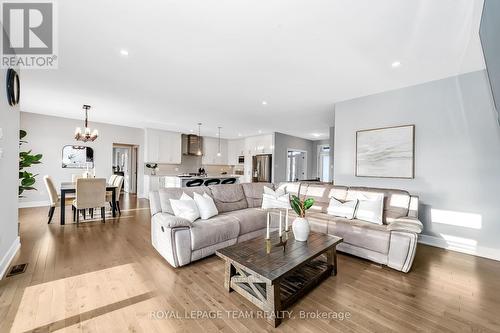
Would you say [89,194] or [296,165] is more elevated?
[296,165]

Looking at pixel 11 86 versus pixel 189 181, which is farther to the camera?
pixel 189 181

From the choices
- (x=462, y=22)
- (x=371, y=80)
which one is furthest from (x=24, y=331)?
(x=371, y=80)

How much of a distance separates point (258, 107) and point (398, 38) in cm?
302

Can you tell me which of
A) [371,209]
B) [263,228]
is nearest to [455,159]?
[371,209]

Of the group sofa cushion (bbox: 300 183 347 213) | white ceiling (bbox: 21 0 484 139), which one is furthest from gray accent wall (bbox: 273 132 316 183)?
sofa cushion (bbox: 300 183 347 213)

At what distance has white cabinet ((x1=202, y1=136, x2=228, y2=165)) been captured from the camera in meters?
9.46

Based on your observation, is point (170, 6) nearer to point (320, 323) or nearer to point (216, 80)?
point (216, 80)

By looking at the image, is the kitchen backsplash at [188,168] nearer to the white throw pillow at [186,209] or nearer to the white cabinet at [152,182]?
the white cabinet at [152,182]

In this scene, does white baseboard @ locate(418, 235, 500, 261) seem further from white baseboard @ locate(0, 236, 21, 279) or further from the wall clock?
the wall clock

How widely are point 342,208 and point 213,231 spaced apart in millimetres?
2032

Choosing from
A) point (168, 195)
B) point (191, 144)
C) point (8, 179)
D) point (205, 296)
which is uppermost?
point (191, 144)

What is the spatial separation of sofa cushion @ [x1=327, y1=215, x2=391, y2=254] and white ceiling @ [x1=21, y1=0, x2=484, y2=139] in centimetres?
221

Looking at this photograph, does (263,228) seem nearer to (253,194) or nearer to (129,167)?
(253,194)

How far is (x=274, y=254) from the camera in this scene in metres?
1.94
